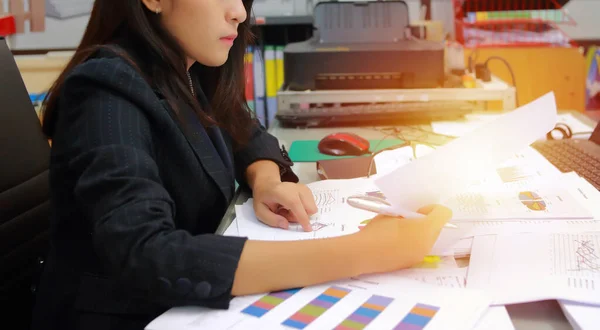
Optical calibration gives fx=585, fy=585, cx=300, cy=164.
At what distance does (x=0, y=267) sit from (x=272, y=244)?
0.56 meters

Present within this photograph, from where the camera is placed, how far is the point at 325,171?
1180 mm

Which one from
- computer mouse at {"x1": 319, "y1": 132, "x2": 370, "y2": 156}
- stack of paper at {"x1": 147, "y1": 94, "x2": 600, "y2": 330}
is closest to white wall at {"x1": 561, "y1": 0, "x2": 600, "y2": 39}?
computer mouse at {"x1": 319, "y1": 132, "x2": 370, "y2": 156}

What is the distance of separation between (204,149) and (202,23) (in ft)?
0.65

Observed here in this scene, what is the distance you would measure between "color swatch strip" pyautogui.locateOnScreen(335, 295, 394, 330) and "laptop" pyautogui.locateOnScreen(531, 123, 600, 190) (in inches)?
22.7

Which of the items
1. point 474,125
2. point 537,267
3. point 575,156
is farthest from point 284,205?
point 474,125

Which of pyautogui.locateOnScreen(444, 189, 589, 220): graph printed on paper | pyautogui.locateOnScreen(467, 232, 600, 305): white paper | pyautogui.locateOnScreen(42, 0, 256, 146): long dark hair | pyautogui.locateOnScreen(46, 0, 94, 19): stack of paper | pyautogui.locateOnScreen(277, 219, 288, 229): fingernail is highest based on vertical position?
pyautogui.locateOnScreen(46, 0, 94, 19): stack of paper

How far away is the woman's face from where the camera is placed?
2.96 ft

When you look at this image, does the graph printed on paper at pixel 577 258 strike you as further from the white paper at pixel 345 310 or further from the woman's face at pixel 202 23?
the woman's face at pixel 202 23

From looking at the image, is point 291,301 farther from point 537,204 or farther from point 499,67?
point 499,67

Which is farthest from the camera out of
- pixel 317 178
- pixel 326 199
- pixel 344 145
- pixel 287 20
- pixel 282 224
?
pixel 287 20

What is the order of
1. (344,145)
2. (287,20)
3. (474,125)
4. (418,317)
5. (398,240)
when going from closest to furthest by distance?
(418,317) < (398,240) < (344,145) < (474,125) < (287,20)

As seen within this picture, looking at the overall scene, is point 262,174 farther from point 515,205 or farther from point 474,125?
point 474,125

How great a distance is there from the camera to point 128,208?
2.19ft

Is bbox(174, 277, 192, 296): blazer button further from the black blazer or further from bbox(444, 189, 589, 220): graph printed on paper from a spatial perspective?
bbox(444, 189, 589, 220): graph printed on paper
